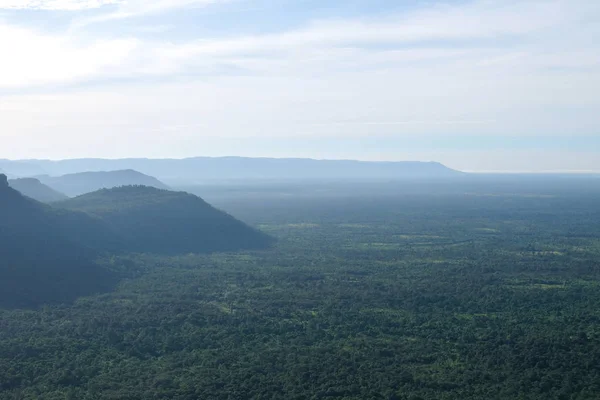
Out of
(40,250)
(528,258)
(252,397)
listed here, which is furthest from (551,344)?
(40,250)

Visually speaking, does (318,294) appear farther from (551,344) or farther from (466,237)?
(466,237)

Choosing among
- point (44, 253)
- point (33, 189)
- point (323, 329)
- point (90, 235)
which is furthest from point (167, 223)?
point (33, 189)

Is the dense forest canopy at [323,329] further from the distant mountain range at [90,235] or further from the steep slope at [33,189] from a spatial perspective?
the steep slope at [33,189]

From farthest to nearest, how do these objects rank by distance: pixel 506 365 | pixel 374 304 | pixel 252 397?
1. pixel 374 304
2. pixel 506 365
3. pixel 252 397

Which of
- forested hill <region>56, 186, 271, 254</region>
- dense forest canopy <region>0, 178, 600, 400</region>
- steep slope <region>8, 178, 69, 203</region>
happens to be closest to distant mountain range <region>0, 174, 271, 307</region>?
forested hill <region>56, 186, 271, 254</region>

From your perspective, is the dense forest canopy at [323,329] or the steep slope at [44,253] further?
the steep slope at [44,253]

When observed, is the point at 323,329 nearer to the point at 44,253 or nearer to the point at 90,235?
the point at 44,253

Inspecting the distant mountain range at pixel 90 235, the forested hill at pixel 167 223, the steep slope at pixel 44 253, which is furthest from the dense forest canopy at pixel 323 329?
the forested hill at pixel 167 223
